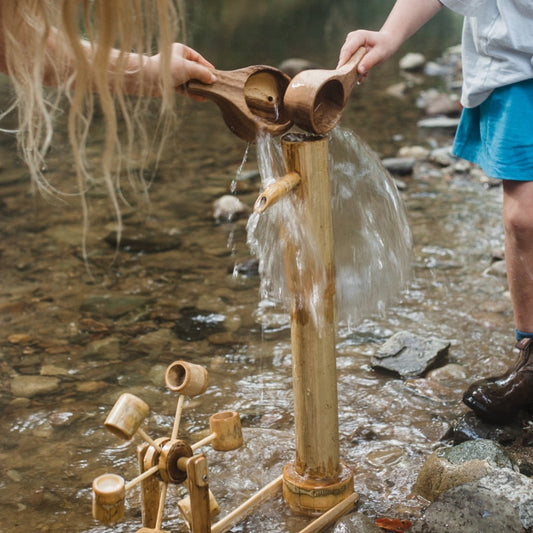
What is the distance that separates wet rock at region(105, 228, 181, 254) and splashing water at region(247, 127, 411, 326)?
2.28 metres

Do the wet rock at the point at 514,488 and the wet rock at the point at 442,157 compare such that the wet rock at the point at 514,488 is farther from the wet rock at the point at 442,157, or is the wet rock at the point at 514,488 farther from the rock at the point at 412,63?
the rock at the point at 412,63

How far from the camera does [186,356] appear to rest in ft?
10.6

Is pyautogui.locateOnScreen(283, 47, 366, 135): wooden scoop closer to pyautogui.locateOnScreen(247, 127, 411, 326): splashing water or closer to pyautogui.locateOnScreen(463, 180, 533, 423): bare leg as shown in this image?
pyautogui.locateOnScreen(247, 127, 411, 326): splashing water

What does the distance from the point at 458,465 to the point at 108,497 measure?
3.34ft

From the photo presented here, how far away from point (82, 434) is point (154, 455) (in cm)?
102

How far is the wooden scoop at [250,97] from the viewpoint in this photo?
1902mm

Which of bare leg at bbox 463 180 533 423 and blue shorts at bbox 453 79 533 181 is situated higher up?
blue shorts at bbox 453 79 533 181

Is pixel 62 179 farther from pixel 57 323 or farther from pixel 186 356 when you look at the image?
pixel 186 356

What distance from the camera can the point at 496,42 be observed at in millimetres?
2262

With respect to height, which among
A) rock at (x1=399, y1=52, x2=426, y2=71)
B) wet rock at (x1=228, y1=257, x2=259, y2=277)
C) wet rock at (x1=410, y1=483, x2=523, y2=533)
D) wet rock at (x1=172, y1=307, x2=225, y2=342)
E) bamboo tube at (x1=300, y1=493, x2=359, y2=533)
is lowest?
bamboo tube at (x1=300, y1=493, x2=359, y2=533)

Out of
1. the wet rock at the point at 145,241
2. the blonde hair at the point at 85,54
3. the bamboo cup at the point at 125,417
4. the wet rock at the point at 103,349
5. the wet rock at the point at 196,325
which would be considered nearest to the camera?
the blonde hair at the point at 85,54

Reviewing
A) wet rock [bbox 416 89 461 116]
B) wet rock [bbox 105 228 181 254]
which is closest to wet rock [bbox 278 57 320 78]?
wet rock [bbox 416 89 461 116]

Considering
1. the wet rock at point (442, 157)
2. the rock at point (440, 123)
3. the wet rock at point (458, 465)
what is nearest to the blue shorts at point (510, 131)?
the wet rock at point (458, 465)

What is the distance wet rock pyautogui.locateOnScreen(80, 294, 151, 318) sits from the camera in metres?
3.67
